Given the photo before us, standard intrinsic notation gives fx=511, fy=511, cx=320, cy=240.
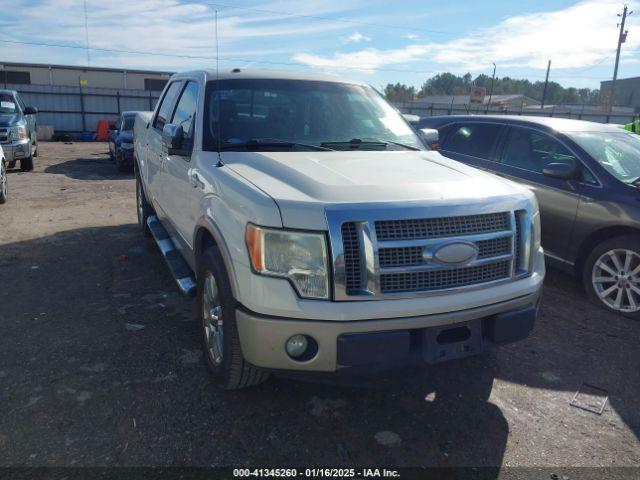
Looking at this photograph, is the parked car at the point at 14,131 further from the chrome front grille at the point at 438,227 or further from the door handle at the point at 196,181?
the chrome front grille at the point at 438,227

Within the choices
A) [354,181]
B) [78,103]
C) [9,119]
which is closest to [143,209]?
[354,181]

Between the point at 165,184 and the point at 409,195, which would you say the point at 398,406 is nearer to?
the point at 409,195

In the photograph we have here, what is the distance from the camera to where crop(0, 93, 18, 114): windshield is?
40.5ft

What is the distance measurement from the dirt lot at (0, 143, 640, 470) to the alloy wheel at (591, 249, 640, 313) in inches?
7.5

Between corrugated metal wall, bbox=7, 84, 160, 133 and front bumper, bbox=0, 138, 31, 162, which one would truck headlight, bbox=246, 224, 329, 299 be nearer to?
front bumper, bbox=0, 138, 31, 162

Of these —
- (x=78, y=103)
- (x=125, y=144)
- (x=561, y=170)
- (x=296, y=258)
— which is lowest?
(x=125, y=144)

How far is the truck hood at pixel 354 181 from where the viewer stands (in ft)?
8.41

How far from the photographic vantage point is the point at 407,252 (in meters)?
2.58

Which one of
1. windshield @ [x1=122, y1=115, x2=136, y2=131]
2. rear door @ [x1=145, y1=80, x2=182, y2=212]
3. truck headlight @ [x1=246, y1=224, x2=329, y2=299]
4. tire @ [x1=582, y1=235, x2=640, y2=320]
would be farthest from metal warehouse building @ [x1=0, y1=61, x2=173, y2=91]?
truck headlight @ [x1=246, y1=224, x2=329, y2=299]

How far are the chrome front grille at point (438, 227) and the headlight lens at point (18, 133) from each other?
39.8 ft

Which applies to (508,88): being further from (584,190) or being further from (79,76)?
(584,190)

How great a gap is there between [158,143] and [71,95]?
25.4 metres

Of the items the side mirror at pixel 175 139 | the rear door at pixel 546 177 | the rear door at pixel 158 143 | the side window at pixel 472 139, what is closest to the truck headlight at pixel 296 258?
the side mirror at pixel 175 139

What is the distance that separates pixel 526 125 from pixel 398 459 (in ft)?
14.6
